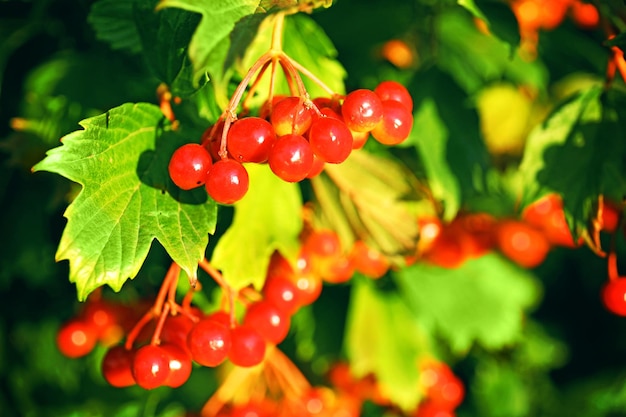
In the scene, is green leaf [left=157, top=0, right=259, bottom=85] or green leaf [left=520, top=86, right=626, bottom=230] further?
green leaf [left=520, top=86, right=626, bottom=230]

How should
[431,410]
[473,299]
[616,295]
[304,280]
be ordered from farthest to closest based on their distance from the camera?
[473,299], [431,410], [304,280], [616,295]

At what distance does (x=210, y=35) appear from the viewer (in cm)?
73

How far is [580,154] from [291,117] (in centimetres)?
62

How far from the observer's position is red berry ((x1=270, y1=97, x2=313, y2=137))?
789 mm

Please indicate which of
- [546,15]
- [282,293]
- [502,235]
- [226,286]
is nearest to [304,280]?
[282,293]

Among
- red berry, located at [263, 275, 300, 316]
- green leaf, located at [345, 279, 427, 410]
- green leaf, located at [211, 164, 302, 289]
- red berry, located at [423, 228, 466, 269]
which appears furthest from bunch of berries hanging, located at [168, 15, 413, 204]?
green leaf, located at [345, 279, 427, 410]

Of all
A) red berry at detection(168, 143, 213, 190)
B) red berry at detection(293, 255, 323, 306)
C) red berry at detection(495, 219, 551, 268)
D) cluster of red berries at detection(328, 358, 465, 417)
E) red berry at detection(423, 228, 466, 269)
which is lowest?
cluster of red berries at detection(328, 358, 465, 417)

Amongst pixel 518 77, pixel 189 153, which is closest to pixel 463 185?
pixel 518 77

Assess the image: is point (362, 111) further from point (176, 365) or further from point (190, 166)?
point (176, 365)

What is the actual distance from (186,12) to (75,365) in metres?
1.19

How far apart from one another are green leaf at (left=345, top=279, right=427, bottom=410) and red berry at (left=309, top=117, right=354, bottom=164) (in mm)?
935

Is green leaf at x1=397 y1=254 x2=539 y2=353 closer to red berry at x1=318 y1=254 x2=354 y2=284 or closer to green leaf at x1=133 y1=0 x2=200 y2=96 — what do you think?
red berry at x1=318 y1=254 x2=354 y2=284

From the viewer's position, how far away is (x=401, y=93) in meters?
0.91

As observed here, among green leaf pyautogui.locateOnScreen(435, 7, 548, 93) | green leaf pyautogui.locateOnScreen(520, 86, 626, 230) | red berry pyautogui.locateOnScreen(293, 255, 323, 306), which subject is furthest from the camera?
green leaf pyautogui.locateOnScreen(435, 7, 548, 93)
